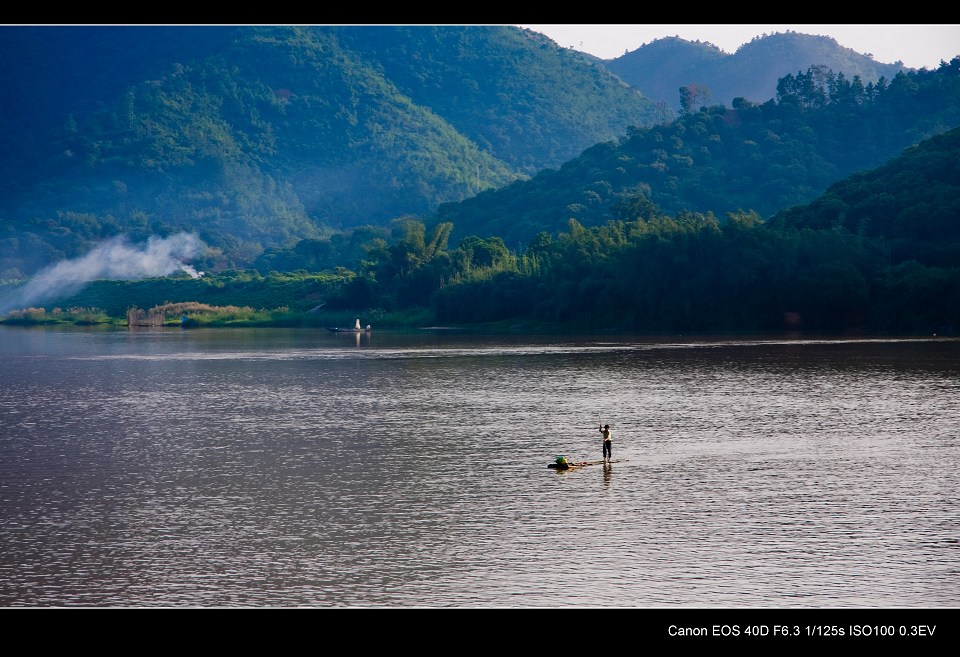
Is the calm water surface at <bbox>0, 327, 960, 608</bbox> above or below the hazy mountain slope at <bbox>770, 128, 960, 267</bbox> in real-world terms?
below

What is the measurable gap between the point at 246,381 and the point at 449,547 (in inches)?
1686

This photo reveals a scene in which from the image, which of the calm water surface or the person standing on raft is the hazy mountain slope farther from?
the person standing on raft

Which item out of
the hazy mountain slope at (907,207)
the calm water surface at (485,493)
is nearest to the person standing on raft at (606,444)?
the calm water surface at (485,493)

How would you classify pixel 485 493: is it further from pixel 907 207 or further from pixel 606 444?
pixel 907 207

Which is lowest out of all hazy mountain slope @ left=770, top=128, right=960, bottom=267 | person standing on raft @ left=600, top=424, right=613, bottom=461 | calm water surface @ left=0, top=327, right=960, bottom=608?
calm water surface @ left=0, top=327, right=960, bottom=608

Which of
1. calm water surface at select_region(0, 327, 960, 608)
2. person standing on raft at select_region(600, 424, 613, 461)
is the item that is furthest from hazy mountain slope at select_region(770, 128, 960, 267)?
person standing on raft at select_region(600, 424, 613, 461)

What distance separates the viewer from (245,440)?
1526 inches

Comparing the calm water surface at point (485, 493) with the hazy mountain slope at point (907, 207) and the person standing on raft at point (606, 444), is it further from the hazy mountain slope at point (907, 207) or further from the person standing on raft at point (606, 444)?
the hazy mountain slope at point (907, 207)

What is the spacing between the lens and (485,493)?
28.0m

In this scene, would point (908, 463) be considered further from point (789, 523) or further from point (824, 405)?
point (824, 405)

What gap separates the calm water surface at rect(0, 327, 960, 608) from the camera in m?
19.7

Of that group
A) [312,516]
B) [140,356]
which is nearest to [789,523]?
[312,516]

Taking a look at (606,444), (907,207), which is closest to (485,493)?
(606,444)

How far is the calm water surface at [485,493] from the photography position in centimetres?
1967
